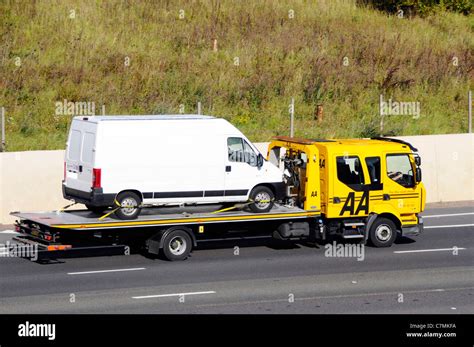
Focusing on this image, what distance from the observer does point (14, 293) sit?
17766mm

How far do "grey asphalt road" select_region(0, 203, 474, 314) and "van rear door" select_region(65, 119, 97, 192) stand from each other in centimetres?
161

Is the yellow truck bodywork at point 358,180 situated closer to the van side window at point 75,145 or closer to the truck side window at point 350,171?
the truck side window at point 350,171

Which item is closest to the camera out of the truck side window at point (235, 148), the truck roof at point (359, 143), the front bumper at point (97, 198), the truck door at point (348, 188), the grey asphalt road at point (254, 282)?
the grey asphalt road at point (254, 282)

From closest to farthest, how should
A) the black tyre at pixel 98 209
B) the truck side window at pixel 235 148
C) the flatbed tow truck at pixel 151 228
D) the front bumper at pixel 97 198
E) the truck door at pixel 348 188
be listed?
the flatbed tow truck at pixel 151 228 < the front bumper at pixel 97 198 < the black tyre at pixel 98 209 < the truck side window at pixel 235 148 < the truck door at pixel 348 188

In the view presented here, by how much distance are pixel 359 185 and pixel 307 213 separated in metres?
1.31

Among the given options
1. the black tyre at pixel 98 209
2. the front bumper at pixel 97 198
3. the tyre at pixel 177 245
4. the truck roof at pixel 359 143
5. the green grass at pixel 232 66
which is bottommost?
the tyre at pixel 177 245

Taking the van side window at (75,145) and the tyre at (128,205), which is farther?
the van side window at (75,145)

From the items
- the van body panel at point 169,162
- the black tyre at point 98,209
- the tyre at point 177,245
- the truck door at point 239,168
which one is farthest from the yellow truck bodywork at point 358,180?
the black tyre at point 98,209

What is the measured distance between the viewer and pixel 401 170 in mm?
22516

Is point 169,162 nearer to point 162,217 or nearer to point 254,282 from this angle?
point 162,217

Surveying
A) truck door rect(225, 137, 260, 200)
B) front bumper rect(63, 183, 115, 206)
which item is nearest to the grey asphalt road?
front bumper rect(63, 183, 115, 206)

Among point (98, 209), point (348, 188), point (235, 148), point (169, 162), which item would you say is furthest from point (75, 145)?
point (348, 188)

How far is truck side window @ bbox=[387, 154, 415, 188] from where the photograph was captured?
73.5 ft

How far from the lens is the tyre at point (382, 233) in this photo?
2250cm
